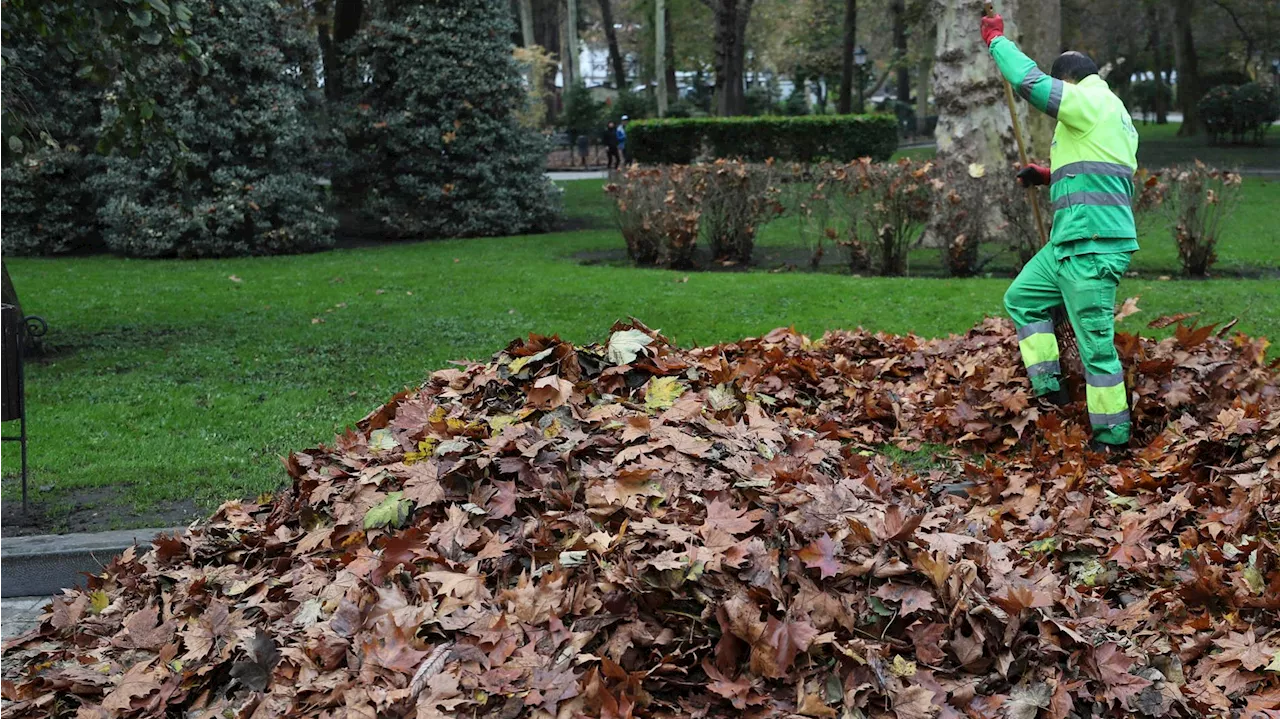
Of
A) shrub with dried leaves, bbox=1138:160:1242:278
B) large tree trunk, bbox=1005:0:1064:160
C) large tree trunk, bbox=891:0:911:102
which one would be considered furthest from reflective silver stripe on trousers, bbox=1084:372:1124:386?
large tree trunk, bbox=891:0:911:102

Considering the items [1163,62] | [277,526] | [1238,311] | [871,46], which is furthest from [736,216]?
[871,46]

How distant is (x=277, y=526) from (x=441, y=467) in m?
0.80

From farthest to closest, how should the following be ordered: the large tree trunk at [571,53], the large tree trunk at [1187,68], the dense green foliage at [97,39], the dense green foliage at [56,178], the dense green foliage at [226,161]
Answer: the large tree trunk at [571,53]
the large tree trunk at [1187,68]
the dense green foliage at [56,178]
the dense green foliage at [226,161]
the dense green foliage at [97,39]

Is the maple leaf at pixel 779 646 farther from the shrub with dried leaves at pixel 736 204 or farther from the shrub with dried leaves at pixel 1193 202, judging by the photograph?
the shrub with dried leaves at pixel 736 204

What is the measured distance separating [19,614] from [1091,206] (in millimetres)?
5026

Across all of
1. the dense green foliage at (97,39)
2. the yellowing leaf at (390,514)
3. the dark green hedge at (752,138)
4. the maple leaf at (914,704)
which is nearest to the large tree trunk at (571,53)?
the dark green hedge at (752,138)

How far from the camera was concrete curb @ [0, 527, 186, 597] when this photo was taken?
196 inches

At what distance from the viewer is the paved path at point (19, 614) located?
4.60m

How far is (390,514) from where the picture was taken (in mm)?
4008

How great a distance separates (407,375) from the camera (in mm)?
7949

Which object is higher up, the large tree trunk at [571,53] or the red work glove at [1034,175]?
the large tree trunk at [571,53]

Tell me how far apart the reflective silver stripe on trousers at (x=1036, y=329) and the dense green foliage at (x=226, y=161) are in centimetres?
1176

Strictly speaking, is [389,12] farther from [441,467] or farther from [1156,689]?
[1156,689]

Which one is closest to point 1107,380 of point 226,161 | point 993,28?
point 993,28
